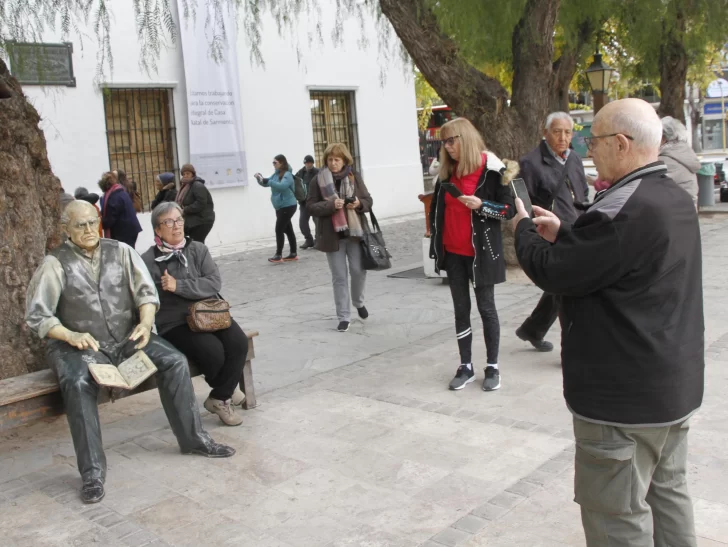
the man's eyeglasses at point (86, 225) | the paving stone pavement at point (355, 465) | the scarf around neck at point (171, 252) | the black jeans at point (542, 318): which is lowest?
the paving stone pavement at point (355, 465)

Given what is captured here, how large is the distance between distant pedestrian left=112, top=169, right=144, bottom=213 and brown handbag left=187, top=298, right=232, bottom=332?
6397mm

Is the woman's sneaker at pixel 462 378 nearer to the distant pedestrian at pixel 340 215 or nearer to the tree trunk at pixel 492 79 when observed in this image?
the distant pedestrian at pixel 340 215

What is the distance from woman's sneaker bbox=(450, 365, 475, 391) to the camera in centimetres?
551

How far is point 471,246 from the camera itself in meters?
5.45

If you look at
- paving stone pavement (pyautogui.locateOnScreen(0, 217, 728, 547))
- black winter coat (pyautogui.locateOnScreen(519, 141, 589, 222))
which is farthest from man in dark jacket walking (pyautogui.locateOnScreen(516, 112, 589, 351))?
paving stone pavement (pyautogui.locateOnScreen(0, 217, 728, 547))

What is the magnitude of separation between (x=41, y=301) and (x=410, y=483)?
212 centimetres

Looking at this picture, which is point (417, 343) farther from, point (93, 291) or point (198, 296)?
point (93, 291)

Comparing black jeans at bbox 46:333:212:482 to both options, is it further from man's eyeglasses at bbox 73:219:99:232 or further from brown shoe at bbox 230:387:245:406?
brown shoe at bbox 230:387:245:406

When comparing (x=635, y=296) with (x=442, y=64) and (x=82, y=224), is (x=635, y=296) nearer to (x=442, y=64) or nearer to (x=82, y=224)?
(x=82, y=224)

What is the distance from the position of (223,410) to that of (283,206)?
8.04 metres

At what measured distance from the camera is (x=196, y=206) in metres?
11.0

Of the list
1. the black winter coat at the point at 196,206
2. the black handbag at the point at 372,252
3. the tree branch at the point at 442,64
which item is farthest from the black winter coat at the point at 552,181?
the black winter coat at the point at 196,206

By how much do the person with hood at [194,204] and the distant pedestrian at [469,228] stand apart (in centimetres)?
598

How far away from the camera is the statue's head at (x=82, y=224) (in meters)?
4.50
